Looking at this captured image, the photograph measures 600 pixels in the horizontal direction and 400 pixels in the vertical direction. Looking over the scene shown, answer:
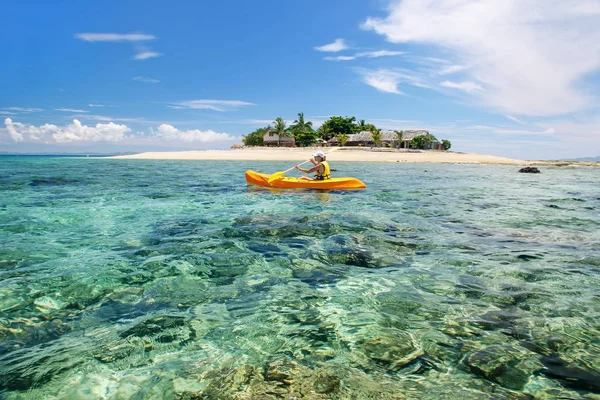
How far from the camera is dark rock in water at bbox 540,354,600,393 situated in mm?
2551

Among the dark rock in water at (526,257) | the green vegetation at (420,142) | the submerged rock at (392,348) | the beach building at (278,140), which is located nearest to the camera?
the submerged rock at (392,348)

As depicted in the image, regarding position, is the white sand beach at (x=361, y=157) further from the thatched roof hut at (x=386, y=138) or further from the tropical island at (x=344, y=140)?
the thatched roof hut at (x=386, y=138)

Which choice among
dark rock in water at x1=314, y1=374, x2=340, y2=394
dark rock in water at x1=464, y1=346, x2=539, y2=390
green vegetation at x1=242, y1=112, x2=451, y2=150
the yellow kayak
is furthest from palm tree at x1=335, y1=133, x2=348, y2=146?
dark rock in water at x1=314, y1=374, x2=340, y2=394

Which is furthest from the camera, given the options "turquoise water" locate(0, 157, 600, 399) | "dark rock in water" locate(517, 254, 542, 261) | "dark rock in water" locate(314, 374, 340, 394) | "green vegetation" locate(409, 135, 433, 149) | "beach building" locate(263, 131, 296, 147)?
"beach building" locate(263, 131, 296, 147)

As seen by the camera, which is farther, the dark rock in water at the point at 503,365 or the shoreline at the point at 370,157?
the shoreline at the point at 370,157

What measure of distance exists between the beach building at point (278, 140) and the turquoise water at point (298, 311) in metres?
74.5

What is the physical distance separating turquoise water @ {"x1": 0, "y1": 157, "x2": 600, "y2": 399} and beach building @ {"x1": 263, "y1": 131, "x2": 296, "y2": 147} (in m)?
74.5

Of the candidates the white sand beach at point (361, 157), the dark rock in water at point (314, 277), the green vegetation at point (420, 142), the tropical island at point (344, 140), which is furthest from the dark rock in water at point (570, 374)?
the green vegetation at point (420, 142)

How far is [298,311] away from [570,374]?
94.7 inches

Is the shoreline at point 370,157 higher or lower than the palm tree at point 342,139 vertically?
lower

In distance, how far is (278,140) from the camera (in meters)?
80.9

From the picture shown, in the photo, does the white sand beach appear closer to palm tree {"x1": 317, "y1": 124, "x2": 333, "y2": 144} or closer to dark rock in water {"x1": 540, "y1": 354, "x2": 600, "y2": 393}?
palm tree {"x1": 317, "y1": 124, "x2": 333, "y2": 144}

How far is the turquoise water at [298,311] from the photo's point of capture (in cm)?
263

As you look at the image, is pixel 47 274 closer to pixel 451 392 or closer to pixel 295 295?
pixel 295 295
